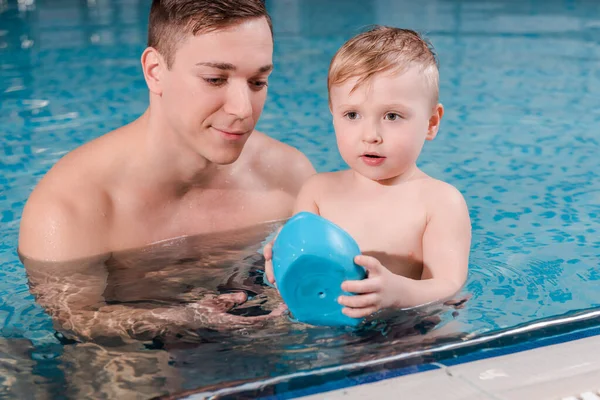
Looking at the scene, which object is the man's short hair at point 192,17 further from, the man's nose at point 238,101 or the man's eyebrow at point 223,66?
the man's nose at point 238,101

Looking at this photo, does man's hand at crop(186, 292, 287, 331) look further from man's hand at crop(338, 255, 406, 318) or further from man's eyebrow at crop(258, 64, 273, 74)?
man's eyebrow at crop(258, 64, 273, 74)

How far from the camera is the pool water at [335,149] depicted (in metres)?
2.66

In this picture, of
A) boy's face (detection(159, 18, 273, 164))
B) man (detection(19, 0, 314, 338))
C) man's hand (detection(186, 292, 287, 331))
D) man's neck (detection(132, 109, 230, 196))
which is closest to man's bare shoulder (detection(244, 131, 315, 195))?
man (detection(19, 0, 314, 338))

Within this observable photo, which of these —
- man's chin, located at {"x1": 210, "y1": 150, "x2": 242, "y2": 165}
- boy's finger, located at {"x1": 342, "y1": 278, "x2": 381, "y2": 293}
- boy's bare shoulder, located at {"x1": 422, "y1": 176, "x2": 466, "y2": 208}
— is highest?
man's chin, located at {"x1": 210, "y1": 150, "x2": 242, "y2": 165}

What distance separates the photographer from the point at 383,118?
8.93 ft

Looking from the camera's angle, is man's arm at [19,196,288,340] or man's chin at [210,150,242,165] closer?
man's arm at [19,196,288,340]

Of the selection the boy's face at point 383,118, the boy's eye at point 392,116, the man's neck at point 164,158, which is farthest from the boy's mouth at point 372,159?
the man's neck at point 164,158

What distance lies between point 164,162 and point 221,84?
51 centimetres

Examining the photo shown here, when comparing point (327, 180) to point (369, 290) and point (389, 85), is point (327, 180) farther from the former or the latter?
point (369, 290)

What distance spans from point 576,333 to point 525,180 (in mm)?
2231

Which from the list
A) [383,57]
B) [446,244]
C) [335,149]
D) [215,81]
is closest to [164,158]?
[215,81]

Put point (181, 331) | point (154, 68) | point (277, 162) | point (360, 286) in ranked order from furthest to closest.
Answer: point (277, 162) < point (154, 68) < point (181, 331) < point (360, 286)

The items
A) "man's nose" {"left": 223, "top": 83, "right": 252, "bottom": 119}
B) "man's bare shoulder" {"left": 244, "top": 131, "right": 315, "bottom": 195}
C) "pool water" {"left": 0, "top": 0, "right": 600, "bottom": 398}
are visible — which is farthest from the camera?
"man's bare shoulder" {"left": 244, "top": 131, "right": 315, "bottom": 195}

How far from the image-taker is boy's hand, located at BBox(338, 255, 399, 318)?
2.38m
